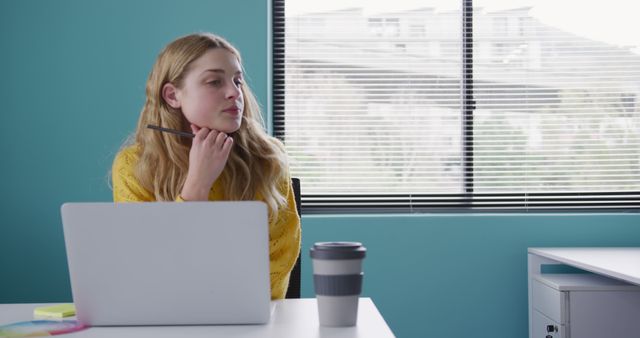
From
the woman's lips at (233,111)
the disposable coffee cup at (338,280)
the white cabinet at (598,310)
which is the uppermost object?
the woman's lips at (233,111)

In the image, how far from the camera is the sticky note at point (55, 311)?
1477 millimetres

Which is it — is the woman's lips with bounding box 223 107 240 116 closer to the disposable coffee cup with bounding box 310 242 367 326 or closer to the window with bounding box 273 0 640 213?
the disposable coffee cup with bounding box 310 242 367 326

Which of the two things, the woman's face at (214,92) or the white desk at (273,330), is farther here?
the woman's face at (214,92)

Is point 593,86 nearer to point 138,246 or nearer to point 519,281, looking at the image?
point 519,281

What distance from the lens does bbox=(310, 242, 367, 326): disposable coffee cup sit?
132cm

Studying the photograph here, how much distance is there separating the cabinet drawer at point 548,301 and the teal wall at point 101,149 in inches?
11.0

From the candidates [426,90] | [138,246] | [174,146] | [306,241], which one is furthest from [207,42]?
[426,90]

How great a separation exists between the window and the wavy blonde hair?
4.78 feet

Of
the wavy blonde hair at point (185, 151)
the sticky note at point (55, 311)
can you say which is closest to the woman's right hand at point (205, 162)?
the wavy blonde hair at point (185, 151)

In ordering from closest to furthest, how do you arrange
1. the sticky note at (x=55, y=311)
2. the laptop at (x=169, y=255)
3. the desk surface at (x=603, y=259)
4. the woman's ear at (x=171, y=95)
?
the laptop at (x=169, y=255)
the sticky note at (x=55, y=311)
the woman's ear at (x=171, y=95)
the desk surface at (x=603, y=259)

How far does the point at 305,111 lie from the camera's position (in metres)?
3.57

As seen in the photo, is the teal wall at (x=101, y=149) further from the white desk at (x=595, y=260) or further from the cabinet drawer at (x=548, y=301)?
the cabinet drawer at (x=548, y=301)

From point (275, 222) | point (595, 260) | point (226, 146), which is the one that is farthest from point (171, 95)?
point (595, 260)

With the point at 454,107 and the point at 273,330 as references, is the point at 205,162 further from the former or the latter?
the point at 454,107
